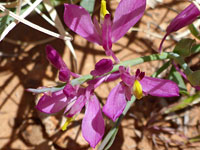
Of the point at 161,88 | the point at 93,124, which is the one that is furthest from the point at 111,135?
the point at 161,88

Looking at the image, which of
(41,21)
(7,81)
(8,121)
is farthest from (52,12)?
(8,121)

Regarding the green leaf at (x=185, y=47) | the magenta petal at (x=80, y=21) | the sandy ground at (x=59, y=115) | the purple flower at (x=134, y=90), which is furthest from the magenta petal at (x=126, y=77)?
the sandy ground at (x=59, y=115)

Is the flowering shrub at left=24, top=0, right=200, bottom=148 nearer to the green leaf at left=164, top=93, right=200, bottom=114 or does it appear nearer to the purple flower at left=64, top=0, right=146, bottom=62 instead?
the purple flower at left=64, top=0, right=146, bottom=62

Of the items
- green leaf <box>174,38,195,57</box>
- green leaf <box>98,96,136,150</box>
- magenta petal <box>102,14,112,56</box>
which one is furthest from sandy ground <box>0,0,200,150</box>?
magenta petal <box>102,14,112,56</box>

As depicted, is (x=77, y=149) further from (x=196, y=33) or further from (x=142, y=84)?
(x=196, y=33)

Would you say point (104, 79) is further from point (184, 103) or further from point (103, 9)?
point (184, 103)
